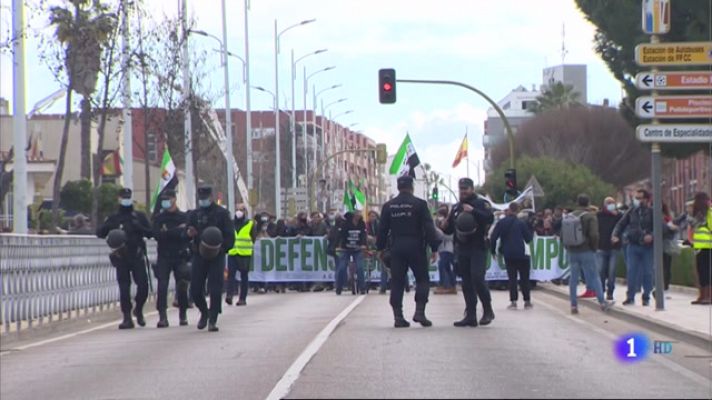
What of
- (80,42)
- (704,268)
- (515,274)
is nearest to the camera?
(704,268)

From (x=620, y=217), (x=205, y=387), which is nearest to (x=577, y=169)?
(x=620, y=217)

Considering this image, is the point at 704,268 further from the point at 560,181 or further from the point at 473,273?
the point at 560,181

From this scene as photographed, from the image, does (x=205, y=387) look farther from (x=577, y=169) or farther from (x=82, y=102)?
(x=577, y=169)

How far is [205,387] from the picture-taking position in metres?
12.1

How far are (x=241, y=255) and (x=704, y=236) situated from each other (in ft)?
31.0

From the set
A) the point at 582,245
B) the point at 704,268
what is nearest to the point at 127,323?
the point at 582,245

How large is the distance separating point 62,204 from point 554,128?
123 feet

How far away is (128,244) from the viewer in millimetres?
18969

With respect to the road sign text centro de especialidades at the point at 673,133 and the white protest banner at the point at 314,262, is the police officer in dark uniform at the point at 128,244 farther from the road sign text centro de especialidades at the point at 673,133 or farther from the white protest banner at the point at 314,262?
→ the white protest banner at the point at 314,262

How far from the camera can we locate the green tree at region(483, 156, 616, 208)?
70188 millimetres

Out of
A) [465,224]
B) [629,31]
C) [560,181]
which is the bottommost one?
[465,224]

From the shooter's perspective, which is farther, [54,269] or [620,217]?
[620,217]

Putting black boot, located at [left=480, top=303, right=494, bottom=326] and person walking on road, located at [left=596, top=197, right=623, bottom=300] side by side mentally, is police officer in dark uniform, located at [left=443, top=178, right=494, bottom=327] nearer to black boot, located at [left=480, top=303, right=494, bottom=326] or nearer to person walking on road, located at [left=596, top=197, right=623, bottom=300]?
black boot, located at [left=480, top=303, right=494, bottom=326]

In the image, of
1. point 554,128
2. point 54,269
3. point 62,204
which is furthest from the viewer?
point 554,128
